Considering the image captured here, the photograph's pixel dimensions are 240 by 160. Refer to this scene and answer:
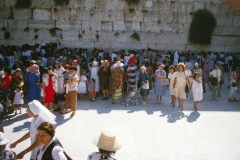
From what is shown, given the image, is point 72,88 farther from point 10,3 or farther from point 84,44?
point 10,3

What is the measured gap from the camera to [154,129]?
7434 millimetres

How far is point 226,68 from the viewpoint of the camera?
1581cm

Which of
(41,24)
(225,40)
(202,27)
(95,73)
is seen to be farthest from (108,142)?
(225,40)

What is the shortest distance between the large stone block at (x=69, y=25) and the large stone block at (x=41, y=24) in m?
0.37

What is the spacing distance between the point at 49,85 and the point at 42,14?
30.7 feet

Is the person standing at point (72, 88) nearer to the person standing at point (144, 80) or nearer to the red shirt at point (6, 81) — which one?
the red shirt at point (6, 81)

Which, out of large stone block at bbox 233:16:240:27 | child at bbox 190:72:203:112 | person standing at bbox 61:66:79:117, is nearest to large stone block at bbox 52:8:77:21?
large stone block at bbox 233:16:240:27


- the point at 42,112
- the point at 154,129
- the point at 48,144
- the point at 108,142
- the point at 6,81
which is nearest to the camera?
the point at 108,142

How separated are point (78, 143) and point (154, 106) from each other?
3702 millimetres

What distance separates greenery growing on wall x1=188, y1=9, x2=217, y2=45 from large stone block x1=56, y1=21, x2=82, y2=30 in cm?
606

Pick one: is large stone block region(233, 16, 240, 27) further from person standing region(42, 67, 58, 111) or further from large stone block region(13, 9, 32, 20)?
person standing region(42, 67, 58, 111)

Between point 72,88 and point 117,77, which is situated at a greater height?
point 117,77

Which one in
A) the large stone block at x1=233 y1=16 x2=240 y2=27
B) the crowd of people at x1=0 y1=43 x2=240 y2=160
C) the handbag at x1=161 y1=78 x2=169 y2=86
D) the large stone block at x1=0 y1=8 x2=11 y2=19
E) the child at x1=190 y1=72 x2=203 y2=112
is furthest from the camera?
the large stone block at x1=233 y1=16 x2=240 y2=27

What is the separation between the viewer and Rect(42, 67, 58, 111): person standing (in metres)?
7.96
